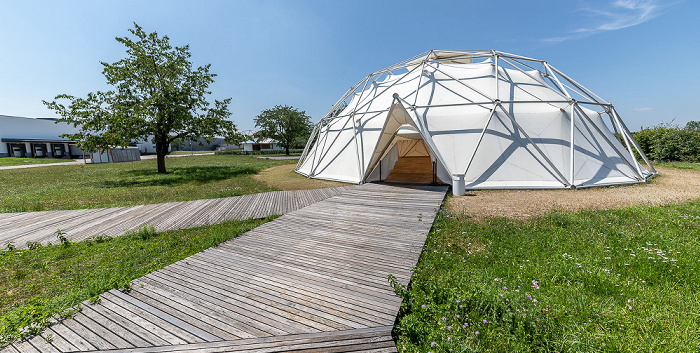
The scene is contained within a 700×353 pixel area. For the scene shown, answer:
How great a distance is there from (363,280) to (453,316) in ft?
5.13

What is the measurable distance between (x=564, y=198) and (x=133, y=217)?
15748 mm

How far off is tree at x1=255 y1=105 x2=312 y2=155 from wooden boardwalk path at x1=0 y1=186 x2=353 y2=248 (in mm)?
42948

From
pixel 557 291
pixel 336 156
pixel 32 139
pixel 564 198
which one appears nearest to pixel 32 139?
pixel 32 139

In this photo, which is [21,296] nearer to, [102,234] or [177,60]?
[102,234]

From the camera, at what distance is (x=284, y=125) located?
5356 cm

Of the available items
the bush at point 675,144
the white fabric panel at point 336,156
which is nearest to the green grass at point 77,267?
the white fabric panel at point 336,156

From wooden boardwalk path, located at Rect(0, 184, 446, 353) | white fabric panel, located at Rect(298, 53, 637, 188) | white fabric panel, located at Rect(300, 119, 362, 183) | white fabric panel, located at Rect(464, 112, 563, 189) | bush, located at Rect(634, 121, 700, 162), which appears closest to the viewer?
wooden boardwalk path, located at Rect(0, 184, 446, 353)

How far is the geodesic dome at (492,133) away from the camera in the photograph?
12.6 m

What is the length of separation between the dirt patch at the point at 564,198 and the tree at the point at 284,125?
45.1 m

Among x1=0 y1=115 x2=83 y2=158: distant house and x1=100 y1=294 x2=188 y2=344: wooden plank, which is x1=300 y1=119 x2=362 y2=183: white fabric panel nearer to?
x1=100 y1=294 x2=188 y2=344: wooden plank

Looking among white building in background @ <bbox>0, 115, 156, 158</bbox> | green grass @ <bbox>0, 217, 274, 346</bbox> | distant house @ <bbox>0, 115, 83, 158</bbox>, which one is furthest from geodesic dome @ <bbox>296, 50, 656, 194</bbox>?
distant house @ <bbox>0, 115, 83, 158</bbox>

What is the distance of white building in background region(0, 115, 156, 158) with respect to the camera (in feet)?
149

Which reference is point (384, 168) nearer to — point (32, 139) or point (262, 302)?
point (262, 302)

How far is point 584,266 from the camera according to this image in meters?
4.66
